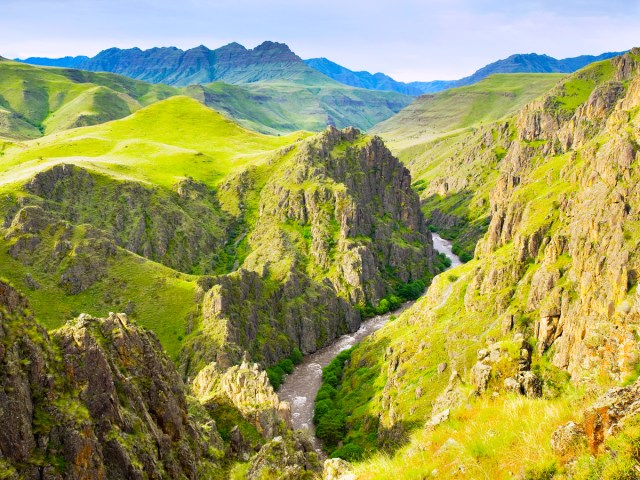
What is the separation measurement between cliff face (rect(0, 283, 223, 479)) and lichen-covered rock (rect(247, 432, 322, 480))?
872 centimetres

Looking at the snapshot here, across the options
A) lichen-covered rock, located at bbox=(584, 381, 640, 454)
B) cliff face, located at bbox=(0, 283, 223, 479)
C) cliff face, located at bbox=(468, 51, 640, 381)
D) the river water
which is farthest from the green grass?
lichen-covered rock, located at bbox=(584, 381, 640, 454)

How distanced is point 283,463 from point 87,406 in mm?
18927

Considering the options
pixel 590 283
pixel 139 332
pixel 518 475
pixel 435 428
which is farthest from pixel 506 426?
pixel 590 283

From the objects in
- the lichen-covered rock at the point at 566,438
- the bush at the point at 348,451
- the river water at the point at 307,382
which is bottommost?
the river water at the point at 307,382

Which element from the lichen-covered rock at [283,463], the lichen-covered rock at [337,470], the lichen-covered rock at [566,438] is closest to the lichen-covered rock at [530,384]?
the lichen-covered rock at [337,470]

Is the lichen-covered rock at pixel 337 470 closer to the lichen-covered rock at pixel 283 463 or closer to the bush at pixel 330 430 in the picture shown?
the lichen-covered rock at pixel 283 463

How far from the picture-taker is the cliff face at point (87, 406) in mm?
40031

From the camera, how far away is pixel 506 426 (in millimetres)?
18875

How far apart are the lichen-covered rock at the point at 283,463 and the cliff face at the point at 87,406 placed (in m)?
8.72

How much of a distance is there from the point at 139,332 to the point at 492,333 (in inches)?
3855

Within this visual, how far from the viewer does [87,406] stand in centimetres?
4500

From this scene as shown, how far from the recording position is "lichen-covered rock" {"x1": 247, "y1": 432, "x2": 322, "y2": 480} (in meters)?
43.3

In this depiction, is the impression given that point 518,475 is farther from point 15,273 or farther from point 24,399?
point 15,273

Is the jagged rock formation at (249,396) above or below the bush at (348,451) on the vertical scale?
above
